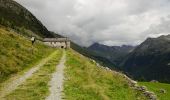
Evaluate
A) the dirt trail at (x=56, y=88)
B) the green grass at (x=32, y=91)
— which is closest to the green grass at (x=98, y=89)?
the dirt trail at (x=56, y=88)

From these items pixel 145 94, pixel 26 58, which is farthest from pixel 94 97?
pixel 26 58

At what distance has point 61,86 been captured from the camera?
123 ft

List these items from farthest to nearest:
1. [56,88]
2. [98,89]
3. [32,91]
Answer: [98,89] < [56,88] < [32,91]

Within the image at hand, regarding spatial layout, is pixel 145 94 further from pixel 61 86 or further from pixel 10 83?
pixel 10 83

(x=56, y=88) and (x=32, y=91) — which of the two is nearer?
(x=32, y=91)

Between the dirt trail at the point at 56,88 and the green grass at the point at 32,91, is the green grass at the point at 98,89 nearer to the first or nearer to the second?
the dirt trail at the point at 56,88

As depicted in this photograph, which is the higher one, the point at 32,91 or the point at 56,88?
the point at 56,88

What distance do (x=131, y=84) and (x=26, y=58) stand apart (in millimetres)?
28109

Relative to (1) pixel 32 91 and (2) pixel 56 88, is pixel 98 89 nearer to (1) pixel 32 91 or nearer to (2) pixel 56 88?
(2) pixel 56 88

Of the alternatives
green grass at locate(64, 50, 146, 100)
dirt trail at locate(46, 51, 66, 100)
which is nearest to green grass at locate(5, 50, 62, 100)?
dirt trail at locate(46, 51, 66, 100)

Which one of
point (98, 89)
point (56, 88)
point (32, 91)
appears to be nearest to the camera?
point (32, 91)

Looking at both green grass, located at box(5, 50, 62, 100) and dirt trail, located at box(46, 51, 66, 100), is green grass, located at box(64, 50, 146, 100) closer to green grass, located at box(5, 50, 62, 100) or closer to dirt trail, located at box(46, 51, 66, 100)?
dirt trail, located at box(46, 51, 66, 100)

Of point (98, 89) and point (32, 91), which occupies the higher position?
point (98, 89)

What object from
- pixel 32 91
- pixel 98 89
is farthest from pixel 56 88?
pixel 98 89
